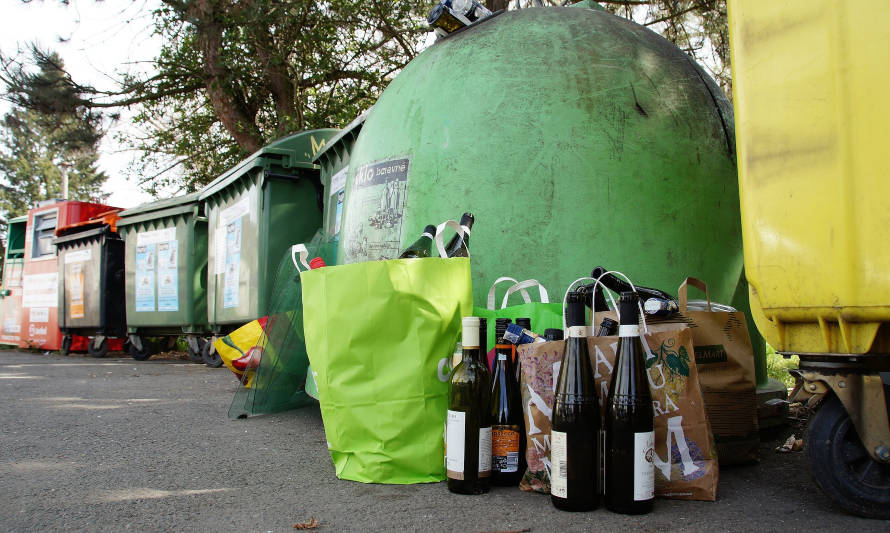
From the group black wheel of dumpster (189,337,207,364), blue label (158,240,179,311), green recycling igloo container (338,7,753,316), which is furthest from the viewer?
black wheel of dumpster (189,337,207,364)

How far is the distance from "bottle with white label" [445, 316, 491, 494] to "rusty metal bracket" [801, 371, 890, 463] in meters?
1.09

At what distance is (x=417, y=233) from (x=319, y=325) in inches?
37.9

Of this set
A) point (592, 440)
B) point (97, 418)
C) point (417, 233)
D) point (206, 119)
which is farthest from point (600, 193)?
point (206, 119)

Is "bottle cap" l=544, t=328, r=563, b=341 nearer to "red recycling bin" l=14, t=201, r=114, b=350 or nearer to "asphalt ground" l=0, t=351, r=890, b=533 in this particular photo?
"asphalt ground" l=0, t=351, r=890, b=533

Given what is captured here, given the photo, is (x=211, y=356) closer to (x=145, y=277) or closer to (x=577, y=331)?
(x=145, y=277)

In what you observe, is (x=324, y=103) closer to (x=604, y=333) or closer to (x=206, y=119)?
(x=206, y=119)

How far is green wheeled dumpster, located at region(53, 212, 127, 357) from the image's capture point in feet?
32.1

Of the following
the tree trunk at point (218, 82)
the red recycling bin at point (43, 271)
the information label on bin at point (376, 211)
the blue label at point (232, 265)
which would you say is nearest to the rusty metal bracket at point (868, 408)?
the information label on bin at point (376, 211)

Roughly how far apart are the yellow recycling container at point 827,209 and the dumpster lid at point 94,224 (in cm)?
965

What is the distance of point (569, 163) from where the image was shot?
302cm

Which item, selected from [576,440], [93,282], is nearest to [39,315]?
[93,282]

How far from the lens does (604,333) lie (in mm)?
2244

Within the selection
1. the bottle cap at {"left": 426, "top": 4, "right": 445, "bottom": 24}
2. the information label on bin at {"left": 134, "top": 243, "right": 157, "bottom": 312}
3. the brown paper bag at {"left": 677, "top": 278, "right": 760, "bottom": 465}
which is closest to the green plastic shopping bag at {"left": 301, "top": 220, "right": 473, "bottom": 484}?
the brown paper bag at {"left": 677, "top": 278, "right": 760, "bottom": 465}

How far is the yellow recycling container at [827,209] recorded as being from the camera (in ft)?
5.66
